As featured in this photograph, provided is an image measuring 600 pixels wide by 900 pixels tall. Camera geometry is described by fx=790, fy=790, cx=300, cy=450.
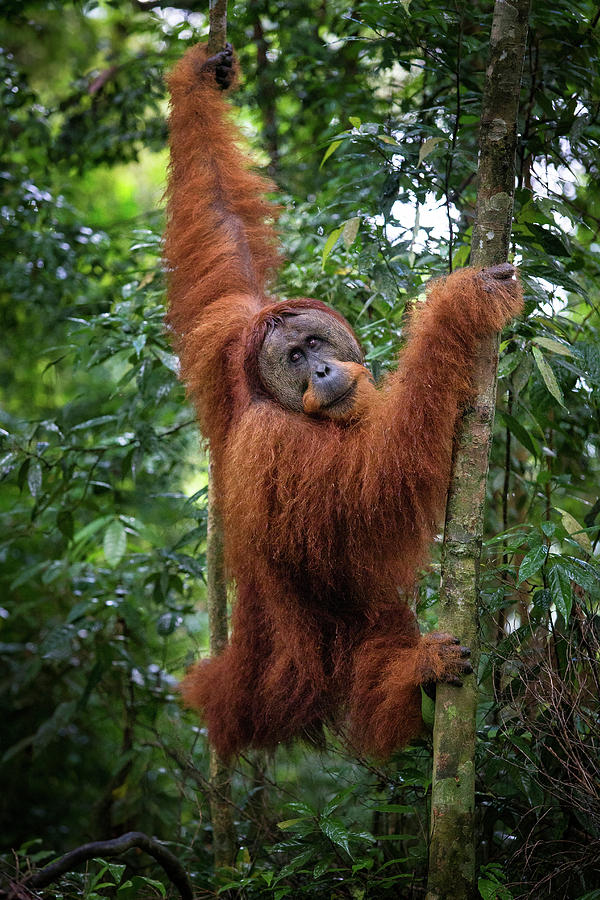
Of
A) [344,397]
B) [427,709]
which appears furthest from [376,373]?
[427,709]

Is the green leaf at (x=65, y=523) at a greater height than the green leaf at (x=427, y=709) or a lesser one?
greater

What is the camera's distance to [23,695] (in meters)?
5.32

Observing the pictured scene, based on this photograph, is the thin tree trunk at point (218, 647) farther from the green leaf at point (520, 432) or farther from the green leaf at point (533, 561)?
the green leaf at point (533, 561)

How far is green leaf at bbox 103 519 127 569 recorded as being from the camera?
11.5 ft

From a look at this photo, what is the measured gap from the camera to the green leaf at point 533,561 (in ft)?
7.32

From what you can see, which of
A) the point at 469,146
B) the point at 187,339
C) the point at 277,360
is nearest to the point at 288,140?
the point at 469,146

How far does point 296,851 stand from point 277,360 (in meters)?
1.66

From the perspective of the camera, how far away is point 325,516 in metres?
2.50

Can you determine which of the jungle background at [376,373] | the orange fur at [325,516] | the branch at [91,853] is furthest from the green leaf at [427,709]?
the branch at [91,853]

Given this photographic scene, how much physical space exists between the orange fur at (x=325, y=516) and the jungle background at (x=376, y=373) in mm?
258

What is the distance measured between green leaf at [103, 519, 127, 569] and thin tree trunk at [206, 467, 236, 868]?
483mm

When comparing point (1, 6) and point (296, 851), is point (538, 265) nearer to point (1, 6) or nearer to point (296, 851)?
point (296, 851)

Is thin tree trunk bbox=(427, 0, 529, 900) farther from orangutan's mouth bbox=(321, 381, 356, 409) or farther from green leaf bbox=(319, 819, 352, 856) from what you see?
orangutan's mouth bbox=(321, 381, 356, 409)

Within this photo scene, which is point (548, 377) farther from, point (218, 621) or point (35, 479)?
point (35, 479)
